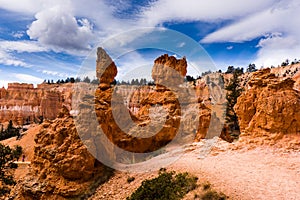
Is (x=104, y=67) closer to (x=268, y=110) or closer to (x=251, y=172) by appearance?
(x=268, y=110)

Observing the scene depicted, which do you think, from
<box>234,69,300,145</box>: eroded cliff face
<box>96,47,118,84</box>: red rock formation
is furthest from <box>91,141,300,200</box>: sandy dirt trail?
<box>96,47,118,84</box>: red rock formation

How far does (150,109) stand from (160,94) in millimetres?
1777

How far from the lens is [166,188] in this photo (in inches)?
496

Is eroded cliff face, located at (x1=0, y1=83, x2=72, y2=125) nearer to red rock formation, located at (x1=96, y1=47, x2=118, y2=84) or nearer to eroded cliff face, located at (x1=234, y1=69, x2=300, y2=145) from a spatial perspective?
red rock formation, located at (x1=96, y1=47, x2=118, y2=84)

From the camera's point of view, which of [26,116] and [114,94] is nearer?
[114,94]

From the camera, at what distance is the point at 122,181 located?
52.3 feet

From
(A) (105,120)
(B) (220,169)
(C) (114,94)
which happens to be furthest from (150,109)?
(B) (220,169)

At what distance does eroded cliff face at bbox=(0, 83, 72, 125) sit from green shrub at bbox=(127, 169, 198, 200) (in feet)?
167

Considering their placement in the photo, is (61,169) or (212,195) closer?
(212,195)

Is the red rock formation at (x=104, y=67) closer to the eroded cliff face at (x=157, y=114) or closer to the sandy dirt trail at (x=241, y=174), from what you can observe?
the eroded cliff face at (x=157, y=114)

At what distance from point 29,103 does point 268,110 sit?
93.9 metres

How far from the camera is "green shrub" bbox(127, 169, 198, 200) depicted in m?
12.3

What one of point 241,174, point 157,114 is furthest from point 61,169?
point 157,114

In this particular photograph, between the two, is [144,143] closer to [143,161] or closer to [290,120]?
[143,161]
